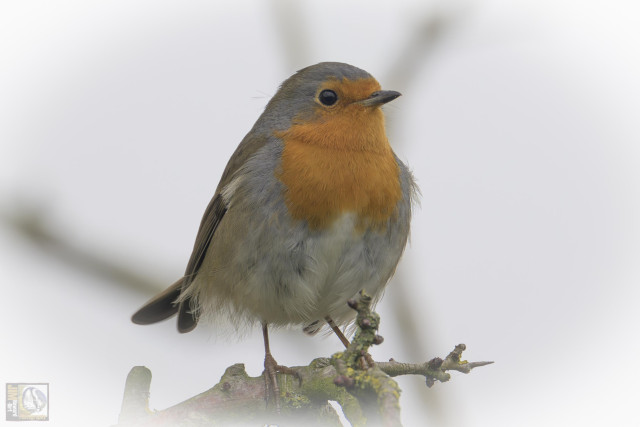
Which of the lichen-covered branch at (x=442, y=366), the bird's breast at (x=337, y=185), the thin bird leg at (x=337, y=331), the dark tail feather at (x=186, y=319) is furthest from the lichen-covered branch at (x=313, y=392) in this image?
the dark tail feather at (x=186, y=319)

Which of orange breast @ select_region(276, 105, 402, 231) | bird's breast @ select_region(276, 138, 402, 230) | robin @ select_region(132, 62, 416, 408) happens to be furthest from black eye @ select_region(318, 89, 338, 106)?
bird's breast @ select_region(276, 138, 402, 230)

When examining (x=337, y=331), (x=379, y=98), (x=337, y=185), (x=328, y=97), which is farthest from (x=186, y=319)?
(x=379, y=98)

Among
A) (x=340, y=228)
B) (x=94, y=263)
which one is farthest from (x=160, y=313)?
(x=340, y=228)

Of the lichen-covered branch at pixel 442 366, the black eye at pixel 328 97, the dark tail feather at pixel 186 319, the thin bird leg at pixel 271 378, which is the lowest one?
the lichen-covered branch at pixel 442 366

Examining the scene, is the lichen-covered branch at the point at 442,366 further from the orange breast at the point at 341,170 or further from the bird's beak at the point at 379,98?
the bird's beak at the point at 379,98

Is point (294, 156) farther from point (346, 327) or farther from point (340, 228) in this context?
point (346, 327)

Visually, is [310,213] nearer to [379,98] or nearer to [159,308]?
[379,98]
